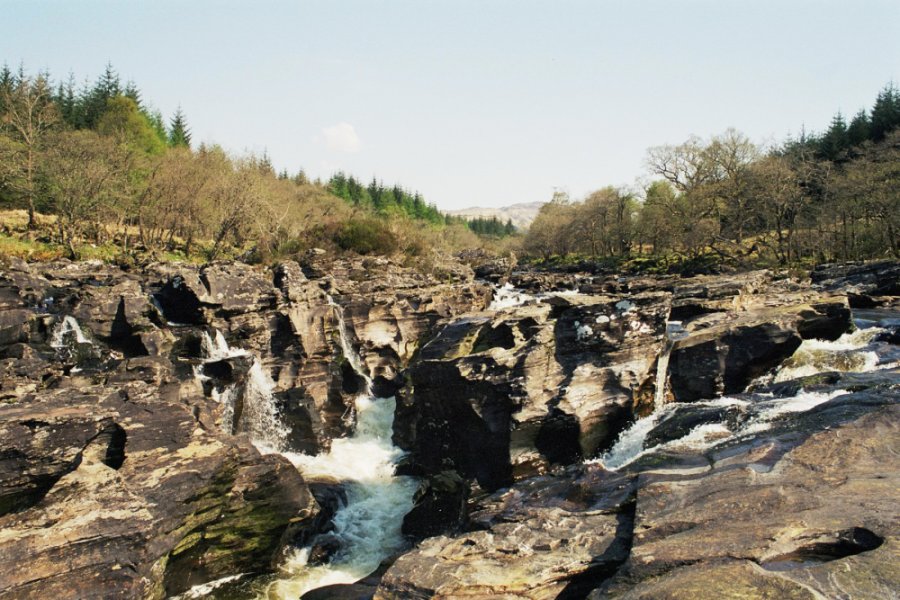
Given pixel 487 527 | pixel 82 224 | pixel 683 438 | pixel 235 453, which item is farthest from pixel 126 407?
pixel 82 224

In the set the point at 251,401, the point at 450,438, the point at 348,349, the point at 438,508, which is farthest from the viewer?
the point at 348,349

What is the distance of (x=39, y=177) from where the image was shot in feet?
125

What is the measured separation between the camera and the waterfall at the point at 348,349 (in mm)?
23781

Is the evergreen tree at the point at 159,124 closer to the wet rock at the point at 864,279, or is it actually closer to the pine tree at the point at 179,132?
the pine tree at the point at 179,132

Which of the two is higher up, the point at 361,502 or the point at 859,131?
the point at 859,131

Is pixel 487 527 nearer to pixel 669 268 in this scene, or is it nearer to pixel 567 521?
pixel 567 521

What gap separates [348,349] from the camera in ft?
79.0

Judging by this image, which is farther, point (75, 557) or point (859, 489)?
point (75, 557)

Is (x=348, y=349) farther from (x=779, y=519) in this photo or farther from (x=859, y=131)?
(x=859, y=131)

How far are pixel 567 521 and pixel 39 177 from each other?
43.2 m

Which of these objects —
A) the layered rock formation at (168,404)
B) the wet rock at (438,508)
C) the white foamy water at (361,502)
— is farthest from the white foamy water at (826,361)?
the layered rock formation at (168,404)

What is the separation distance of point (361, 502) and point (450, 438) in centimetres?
324

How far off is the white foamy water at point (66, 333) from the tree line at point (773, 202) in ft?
157

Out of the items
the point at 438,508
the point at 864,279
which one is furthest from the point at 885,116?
the point at 438,508
